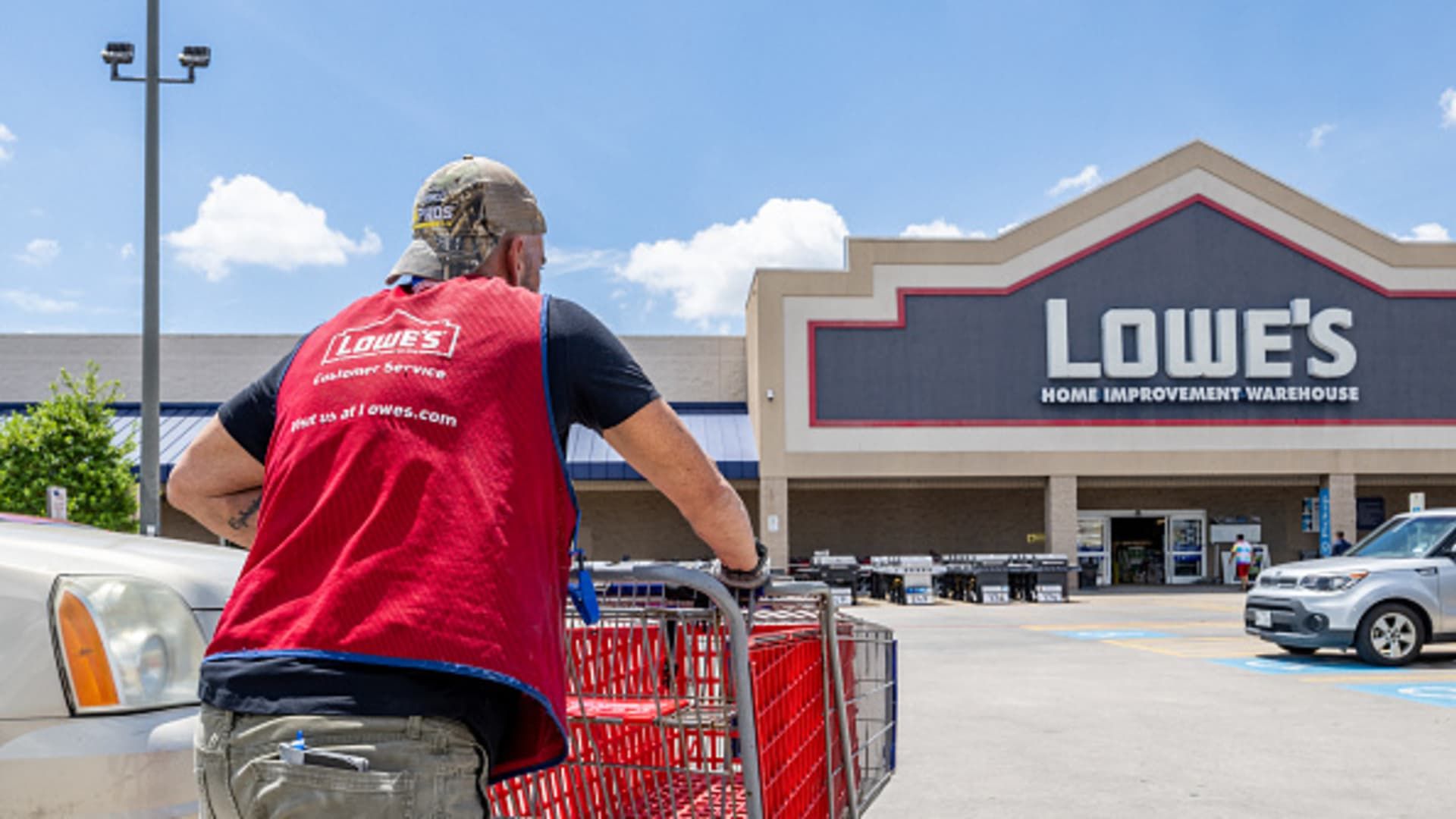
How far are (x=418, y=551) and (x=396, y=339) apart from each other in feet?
1.26

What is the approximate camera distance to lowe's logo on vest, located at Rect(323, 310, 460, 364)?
6.72ft

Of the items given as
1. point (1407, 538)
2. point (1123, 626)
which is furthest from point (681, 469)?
point (1123, 626)

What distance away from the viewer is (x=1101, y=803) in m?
6.39

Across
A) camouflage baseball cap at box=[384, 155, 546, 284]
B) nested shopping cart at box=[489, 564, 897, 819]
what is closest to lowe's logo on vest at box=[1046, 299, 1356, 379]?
nested shopping cart at box=[489, 564, 897, 819]

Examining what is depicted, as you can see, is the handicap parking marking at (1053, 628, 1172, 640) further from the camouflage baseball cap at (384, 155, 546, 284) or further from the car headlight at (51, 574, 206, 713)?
the camouflage baseball cap at (384, 155, 546, 284)

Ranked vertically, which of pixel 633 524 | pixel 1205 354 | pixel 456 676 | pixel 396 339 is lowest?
pixel 633 524

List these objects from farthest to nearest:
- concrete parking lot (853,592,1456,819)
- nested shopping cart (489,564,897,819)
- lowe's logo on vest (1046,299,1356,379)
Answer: lowe's logo on vest (1046,299,1356,379)
concrete parking lot (853,592,1456,819)
nested shopping cart (489,564,897,819)

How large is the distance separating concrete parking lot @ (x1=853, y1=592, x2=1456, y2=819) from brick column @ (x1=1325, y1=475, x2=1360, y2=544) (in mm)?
17697

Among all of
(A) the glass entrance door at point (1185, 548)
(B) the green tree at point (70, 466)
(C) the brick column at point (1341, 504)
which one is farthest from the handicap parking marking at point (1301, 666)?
(A) the glass entrance door at point (1185, 548)

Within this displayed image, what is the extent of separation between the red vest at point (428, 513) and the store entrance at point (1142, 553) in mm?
34588

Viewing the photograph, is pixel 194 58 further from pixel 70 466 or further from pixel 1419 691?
pixel 1419 691

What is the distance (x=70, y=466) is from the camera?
18.4m

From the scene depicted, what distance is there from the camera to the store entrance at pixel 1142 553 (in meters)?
34.8

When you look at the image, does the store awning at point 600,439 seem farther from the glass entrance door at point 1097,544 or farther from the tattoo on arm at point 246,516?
the tattoo on arm at point 246,516
